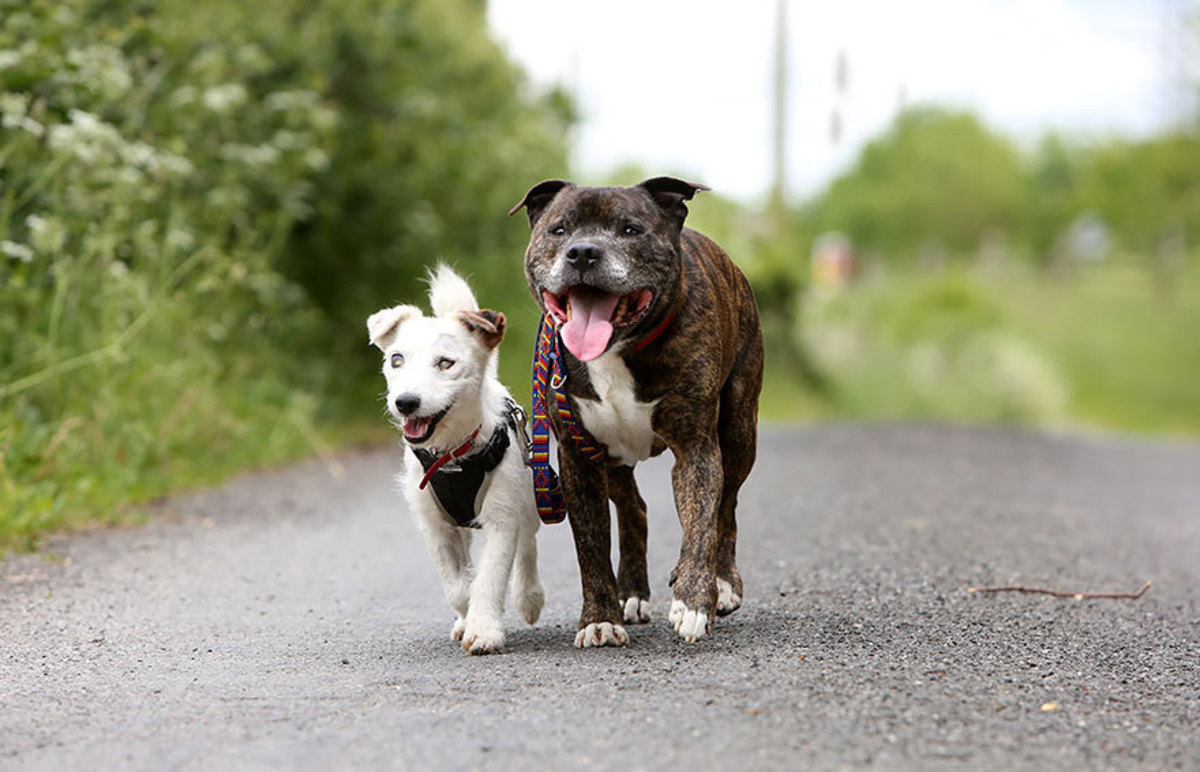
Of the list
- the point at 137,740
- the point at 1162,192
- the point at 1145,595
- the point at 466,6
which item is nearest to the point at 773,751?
the point at 137,740

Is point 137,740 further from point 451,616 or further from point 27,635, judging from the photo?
point 451,616

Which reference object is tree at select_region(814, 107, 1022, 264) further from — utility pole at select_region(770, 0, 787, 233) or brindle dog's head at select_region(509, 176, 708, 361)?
brindle dog's head at select_region(509, 176, 708, 361)

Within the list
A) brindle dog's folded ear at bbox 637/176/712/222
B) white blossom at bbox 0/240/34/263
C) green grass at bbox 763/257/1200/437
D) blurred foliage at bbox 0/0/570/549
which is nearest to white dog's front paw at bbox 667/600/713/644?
brindle dog's folded ear at bbox 637/176/712/222

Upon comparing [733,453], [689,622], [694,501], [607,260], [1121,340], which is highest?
[607,260]

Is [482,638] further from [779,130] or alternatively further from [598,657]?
[779,130]

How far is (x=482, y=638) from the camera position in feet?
18.4

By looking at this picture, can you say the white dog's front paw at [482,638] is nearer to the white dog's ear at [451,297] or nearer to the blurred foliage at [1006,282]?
the white dog's ear at [451,297]

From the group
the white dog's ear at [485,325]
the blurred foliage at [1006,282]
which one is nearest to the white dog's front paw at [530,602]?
the white dog's ear at [485,325]

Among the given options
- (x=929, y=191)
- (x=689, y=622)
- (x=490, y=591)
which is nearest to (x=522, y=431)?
(x=490, y=591)

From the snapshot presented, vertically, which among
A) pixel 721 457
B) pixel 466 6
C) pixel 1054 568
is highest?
pixel 466 6

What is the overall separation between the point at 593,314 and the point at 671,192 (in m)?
0.64

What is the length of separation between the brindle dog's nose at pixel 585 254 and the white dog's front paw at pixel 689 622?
1347 mm

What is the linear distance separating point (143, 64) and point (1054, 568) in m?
8.52

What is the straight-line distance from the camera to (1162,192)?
1622 inches
